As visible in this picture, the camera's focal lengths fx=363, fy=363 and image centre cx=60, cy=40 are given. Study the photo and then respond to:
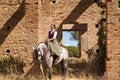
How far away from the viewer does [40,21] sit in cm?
1620

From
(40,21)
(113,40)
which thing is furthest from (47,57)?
(40,21)

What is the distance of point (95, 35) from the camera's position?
17.4m

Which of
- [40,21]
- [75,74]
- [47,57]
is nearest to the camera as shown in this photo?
[47,57]

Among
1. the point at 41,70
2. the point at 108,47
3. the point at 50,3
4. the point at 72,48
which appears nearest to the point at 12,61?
the point at 41,70

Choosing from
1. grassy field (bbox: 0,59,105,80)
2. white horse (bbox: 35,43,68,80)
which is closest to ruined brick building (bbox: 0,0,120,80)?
grassy field (bbox: 0,59,105,80)

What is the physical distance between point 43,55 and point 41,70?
242cm

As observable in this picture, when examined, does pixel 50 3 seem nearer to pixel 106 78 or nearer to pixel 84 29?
pixel 84 29

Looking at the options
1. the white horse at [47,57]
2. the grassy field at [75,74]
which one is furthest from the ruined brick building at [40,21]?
the white horse at [47,57]

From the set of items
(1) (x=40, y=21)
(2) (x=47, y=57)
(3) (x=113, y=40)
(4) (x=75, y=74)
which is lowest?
(4) (x=75, y=74)

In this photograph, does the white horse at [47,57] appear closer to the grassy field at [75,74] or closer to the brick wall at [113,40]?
the grassy field at [75,74]

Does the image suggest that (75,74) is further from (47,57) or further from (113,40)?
(47,57)

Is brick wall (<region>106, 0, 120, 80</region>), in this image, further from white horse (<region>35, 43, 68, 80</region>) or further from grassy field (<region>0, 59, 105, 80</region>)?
white horse (<region>35, 43, 68, 80</region>)

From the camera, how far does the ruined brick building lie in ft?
51.5

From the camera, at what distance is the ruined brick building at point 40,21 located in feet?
51.5
